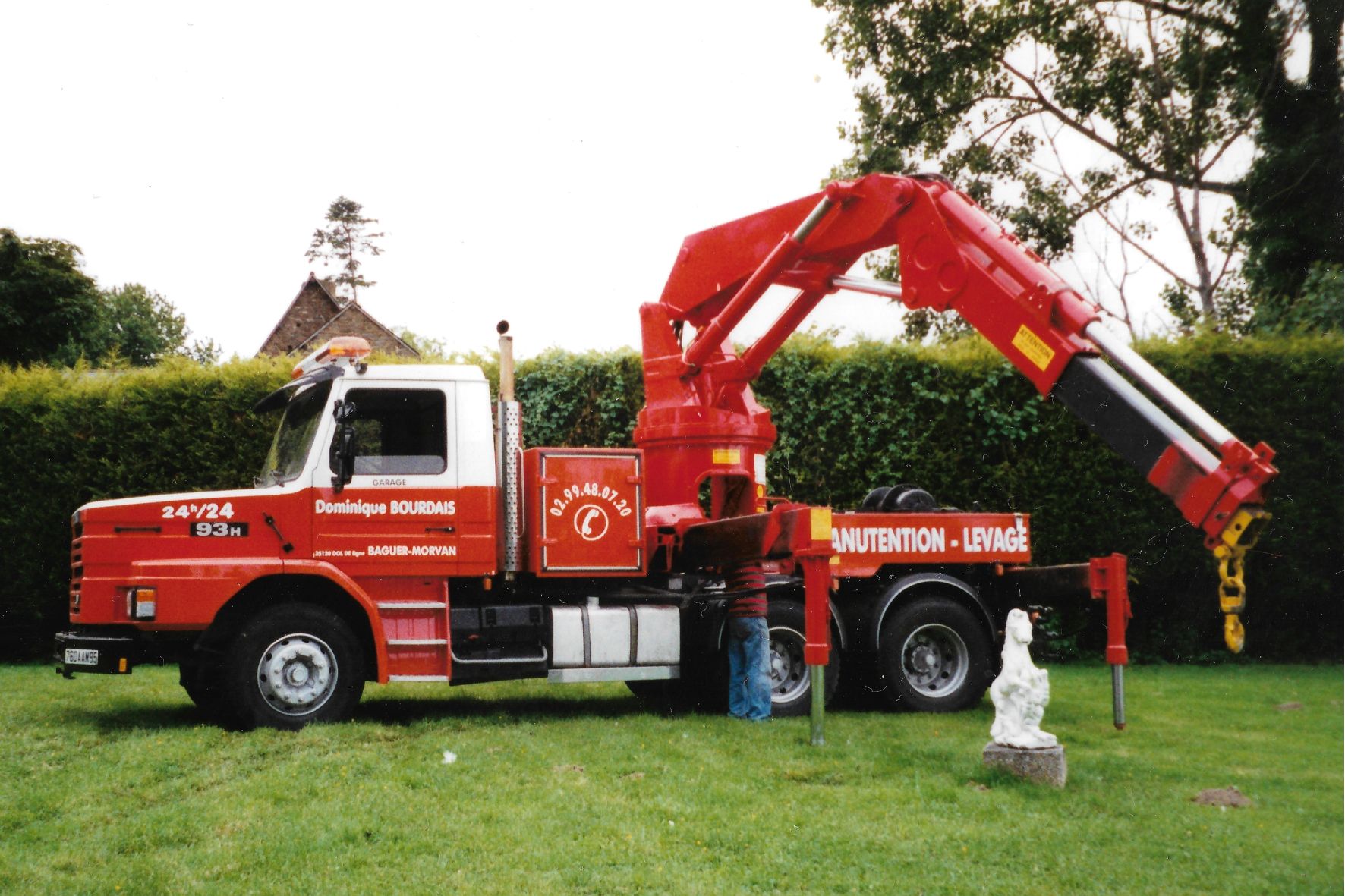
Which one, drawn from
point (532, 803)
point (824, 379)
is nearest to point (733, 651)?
point (532, 803)

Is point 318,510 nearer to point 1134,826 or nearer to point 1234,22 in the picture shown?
point 1134,826

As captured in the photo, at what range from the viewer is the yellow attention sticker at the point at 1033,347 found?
20.1ft

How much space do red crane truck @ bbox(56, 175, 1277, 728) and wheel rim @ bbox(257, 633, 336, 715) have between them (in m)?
0.01

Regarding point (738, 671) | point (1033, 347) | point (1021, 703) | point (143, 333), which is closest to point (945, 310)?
point (1033, 347)

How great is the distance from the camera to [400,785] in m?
6.12

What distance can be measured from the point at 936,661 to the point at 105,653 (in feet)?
20.0

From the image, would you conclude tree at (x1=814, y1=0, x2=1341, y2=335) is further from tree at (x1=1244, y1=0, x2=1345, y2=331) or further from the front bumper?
the front bumper

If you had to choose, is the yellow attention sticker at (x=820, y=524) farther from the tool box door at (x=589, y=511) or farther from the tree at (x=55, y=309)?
the tree at (x=55, y=309)

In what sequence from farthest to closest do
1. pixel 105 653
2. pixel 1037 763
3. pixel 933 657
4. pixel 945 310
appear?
pixel 933 657 → pixel 105 653 → pixel 945 310 → pixel 1037 763

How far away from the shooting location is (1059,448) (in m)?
12.4

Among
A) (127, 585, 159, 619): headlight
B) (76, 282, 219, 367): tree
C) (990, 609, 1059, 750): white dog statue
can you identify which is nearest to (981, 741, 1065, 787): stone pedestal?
(990, 609, 1059, 750): white dog statue

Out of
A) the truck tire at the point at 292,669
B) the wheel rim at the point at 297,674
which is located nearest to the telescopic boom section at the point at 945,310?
the truck tire at the point at 292,669

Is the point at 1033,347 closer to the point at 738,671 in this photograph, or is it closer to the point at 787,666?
the point at 738,671

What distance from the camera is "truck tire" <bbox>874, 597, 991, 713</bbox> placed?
30.3 ft
